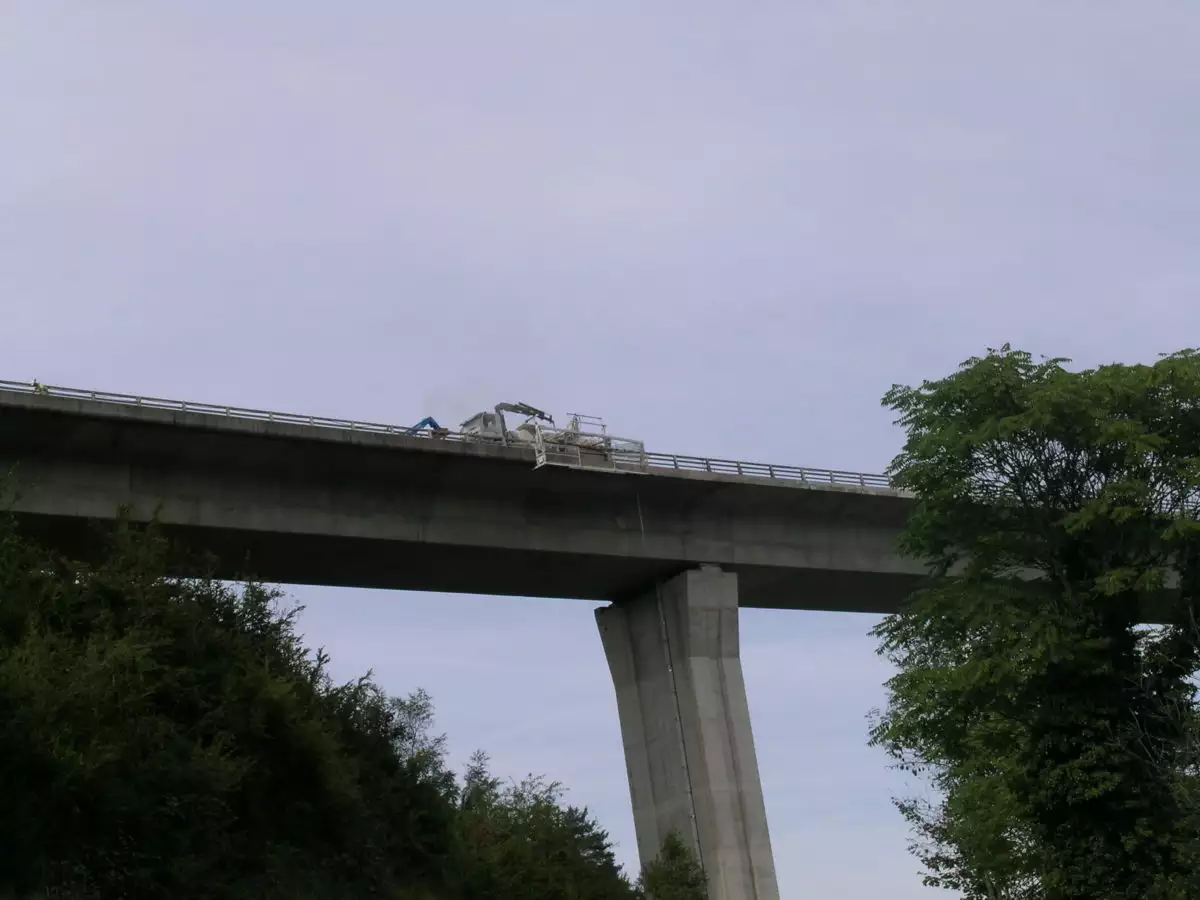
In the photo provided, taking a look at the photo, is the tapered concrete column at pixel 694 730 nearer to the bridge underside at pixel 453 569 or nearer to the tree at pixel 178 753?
the bridge underside at pixel 453 569

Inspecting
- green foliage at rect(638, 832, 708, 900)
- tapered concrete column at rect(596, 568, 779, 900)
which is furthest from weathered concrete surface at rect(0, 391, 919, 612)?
green foliage at rect(638, 832, 708, 900)

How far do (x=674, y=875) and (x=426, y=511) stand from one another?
44.4ft

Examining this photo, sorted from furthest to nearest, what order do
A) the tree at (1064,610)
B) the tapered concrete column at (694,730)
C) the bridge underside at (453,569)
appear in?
the tapered concrete column at (694,730) < the bridge underside at (453,569) < the tree at (1064,610)

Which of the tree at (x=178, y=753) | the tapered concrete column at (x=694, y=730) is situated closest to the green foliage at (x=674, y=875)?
the tapered concrete column at (x=694, y=730)

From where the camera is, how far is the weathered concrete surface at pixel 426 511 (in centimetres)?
4106

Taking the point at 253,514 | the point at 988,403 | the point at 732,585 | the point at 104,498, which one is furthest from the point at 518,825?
the point at 988,403

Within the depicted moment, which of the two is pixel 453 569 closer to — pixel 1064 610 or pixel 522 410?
pixel 522 410

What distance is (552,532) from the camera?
48188mm

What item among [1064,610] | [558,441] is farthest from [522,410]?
[1064,610]

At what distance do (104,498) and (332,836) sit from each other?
1162 centimetres

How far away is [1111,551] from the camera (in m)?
38.1

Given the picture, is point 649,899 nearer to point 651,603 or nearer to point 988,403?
point 651,603

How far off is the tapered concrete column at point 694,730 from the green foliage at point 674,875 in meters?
0.45

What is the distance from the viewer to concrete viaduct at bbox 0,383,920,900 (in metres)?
41.3
